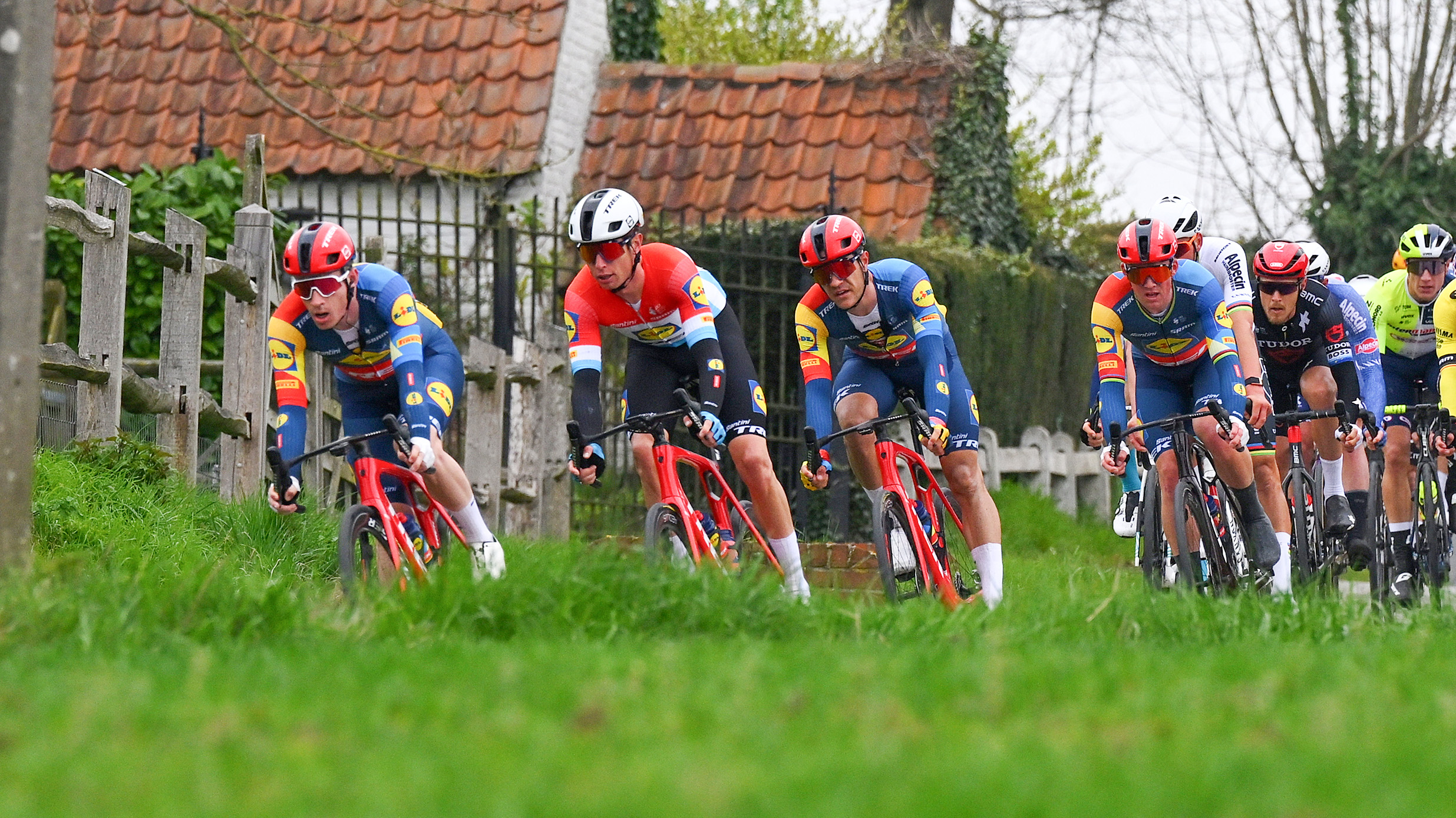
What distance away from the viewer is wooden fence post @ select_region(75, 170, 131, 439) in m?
9.60

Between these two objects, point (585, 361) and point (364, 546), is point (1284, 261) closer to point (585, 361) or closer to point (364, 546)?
point (585, 361)

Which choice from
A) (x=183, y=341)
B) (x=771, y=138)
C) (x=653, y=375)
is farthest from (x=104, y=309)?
(x=771, y=138)

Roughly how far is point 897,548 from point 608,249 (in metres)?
2.07

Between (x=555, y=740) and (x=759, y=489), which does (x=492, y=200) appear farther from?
(x=555, y=740)

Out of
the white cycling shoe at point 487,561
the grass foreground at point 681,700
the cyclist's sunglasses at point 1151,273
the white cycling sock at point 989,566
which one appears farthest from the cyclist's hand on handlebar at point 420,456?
the cyclist's sunglasses at point 1151,273

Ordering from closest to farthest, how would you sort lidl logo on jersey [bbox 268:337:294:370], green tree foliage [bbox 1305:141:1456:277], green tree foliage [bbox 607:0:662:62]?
lidl logo on jersey [bbox 268:337:294:370] < green tree foliage [bbox 607:0:662:62] < green tree foliage [bbox 1305:141:1456:277]

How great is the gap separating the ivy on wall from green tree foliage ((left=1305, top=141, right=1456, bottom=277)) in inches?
324

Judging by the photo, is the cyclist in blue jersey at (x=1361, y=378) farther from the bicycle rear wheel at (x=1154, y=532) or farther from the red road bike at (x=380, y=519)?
the red road bike at (x=380, y=519)

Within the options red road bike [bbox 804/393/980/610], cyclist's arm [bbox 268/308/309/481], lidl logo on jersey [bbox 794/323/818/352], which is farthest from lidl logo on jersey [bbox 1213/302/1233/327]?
cyclist's arm [bbox 268/308/309/481]

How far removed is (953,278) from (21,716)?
13.5m

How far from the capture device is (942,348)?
30.7 feet

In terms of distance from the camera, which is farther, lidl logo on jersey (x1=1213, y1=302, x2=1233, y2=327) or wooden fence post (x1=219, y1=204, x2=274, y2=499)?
wooden fence post (x1=219, y1=204, x2=274, y2=499)

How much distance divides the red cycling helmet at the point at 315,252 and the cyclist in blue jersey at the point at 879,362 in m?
2.31

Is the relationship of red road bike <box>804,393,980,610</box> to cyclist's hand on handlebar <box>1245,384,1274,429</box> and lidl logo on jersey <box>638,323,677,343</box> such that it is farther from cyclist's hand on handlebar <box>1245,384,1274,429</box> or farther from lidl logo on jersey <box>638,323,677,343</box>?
cyclist's hand on handlebar <box>1245,384,1274,429</box>
